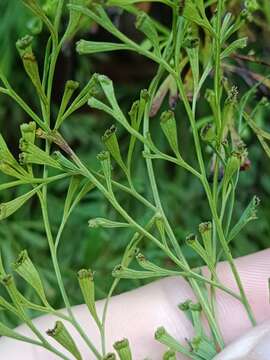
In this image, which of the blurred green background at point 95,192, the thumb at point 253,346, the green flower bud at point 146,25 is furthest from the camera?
the blurred green background at point 95,192

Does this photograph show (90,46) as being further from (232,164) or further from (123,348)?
(123,348)

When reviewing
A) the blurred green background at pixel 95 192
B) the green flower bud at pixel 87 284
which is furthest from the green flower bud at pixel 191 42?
the blurred green background at pixel 95 192

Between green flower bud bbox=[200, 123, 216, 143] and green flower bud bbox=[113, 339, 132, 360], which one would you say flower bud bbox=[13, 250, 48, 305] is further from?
green flower bud bbox=[200, 123, 216, 143]

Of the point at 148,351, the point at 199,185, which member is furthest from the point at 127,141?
the point at 148,351

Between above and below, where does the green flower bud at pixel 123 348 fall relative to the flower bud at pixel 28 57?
below

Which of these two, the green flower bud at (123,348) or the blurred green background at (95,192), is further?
the blurred green background at (95,192)

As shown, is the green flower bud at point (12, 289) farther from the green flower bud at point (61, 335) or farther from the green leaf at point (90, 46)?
the green leaf at point (90, 46)

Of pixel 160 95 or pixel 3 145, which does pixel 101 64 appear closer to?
pixel 160 95

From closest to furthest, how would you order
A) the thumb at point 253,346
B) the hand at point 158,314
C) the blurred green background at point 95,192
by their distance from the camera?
the thumb at point 253,346 → the hand at point 158,314 → the blurred green background at point 95,192
